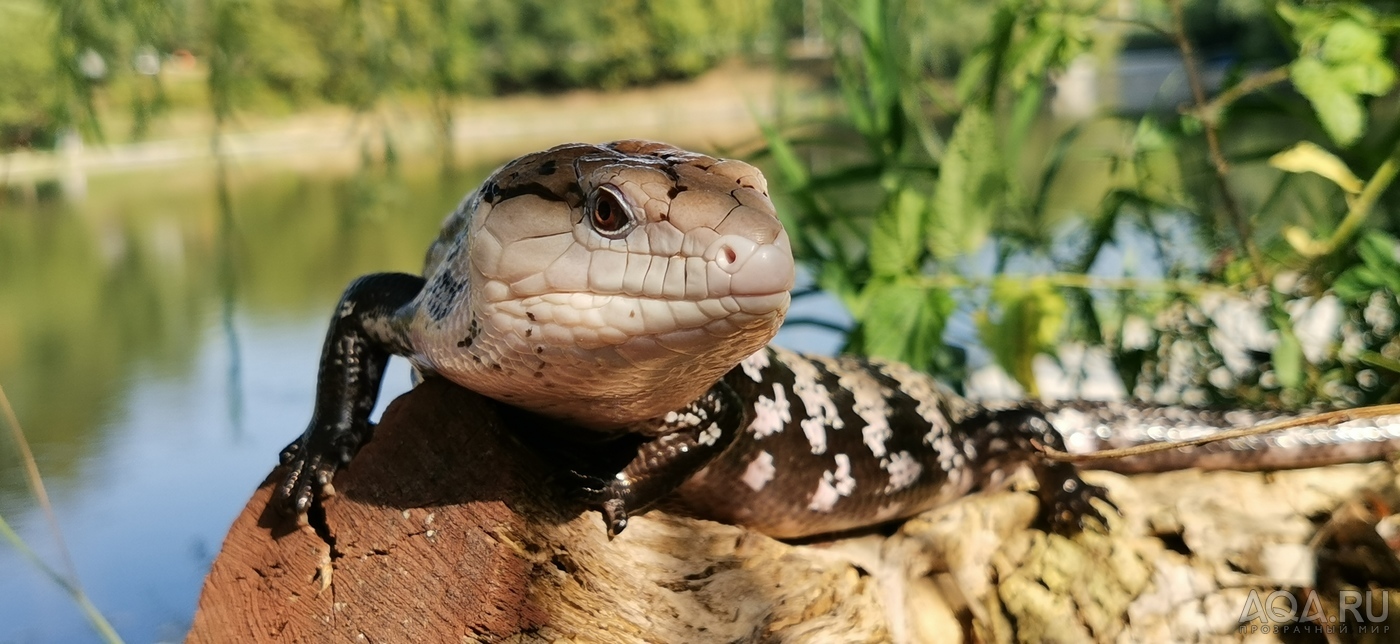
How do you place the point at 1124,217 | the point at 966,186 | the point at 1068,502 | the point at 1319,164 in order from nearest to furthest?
the point at 1068,502
the point at 1319,164
the point at 966,186
the point at 1124,217

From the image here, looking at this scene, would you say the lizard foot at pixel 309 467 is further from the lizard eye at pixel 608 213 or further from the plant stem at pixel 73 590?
the lizard eye at pixel 608 213

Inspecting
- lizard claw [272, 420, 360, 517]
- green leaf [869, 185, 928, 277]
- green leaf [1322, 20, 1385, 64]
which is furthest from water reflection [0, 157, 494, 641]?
green leaf [1322, 20, 1385, 64]

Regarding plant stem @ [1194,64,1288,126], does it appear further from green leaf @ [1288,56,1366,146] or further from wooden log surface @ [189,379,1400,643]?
wooden log surface @ [189,379,1400,643]

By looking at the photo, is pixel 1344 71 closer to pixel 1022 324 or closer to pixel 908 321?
pixel 1022 324

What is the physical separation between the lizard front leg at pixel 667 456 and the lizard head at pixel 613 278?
21cm

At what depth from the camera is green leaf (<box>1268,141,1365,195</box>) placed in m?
2.43

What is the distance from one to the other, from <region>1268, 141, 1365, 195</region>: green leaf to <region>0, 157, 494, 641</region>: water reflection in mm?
2486

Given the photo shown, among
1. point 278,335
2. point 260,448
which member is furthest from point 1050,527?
point 278,335

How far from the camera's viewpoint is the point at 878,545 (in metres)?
2.03

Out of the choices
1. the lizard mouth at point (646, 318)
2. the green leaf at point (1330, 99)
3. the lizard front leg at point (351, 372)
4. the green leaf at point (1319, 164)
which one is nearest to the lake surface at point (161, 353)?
the lizard front leg at point (351, 372)

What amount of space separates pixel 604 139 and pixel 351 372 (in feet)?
3.18

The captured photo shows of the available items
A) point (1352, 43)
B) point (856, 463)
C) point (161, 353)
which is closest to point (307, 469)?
point (856, 463)

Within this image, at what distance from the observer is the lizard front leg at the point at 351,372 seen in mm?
1400

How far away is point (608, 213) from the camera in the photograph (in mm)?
1092
